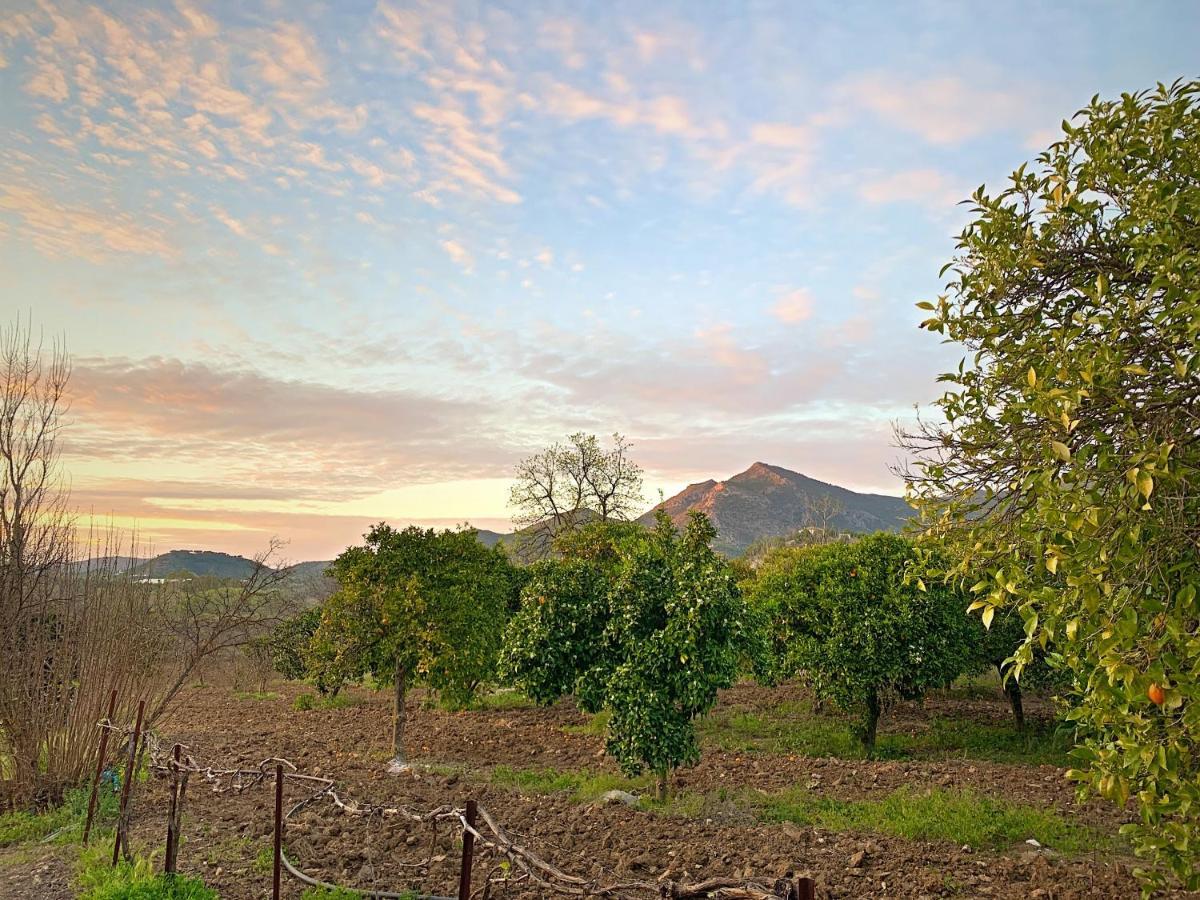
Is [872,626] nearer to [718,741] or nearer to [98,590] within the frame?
[718,741]

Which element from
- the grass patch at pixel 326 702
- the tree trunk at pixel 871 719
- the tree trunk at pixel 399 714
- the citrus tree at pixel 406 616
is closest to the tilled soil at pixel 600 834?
the tree trunk at pixel 399 714

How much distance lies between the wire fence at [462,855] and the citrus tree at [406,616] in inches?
101

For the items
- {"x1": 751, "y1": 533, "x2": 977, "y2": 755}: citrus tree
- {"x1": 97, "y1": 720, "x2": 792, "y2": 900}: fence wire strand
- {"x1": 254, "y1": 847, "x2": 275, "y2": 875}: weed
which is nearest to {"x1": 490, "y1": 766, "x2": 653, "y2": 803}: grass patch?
{"x1": 97, "y1": 720, "x2": 792, "y2": 900}: fence wire strand

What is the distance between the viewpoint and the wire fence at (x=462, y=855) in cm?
344

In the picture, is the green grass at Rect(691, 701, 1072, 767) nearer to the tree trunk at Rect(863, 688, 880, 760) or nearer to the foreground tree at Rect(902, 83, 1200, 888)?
the tree trunk at Rect(863, 688, 880, 760)

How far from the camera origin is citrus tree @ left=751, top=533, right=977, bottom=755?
13203 millimetres

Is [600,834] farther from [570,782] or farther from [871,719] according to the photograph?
[871,719]

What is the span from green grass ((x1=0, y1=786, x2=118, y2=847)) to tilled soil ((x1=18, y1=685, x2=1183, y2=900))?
46 centimetres

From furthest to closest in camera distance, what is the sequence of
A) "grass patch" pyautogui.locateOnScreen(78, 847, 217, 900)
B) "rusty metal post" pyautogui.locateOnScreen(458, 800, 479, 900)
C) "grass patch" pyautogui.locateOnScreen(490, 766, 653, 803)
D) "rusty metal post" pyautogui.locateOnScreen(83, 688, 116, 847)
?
"grass patch" pyautogui.locateOnScreen(490, 766, 653, 803) < "rusty metal post" pyautogui.locateOnScreen(83, 688, 116, 847) < "grass patch" pyautogui.locateOnScreen(78, 847, 217, 900) < "rusty metal post" pyautogui.locateOnScreen(458, 800, 479, 900)

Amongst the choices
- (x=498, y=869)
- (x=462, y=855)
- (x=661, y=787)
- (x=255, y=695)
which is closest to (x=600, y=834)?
(x=498, y=869)

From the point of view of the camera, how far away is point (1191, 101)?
4.82 meters

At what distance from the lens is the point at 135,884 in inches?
268

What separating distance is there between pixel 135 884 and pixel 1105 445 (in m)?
8.90

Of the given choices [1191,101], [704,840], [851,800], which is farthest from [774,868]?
[1191,101]
